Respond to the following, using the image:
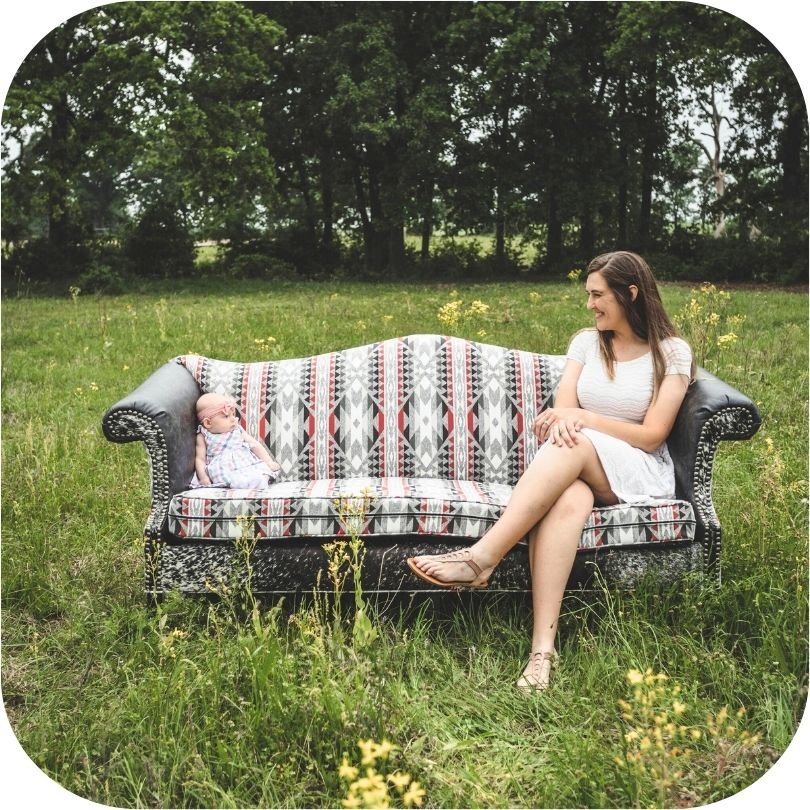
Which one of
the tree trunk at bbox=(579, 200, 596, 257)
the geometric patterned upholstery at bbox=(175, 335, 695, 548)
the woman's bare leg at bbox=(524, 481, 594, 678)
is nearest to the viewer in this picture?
the woman's bare leg at bbox=(524, 481, 594, 678)

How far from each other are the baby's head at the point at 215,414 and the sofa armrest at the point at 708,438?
1952 millimetres

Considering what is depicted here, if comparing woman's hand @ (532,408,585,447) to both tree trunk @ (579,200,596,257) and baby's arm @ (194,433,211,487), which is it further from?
tree trunk @ (579,200,596,257)

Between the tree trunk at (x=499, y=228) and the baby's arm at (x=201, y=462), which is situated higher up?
the tree trunk at (x=499, y=228)

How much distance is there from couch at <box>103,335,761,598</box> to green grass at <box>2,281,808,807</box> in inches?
6.4

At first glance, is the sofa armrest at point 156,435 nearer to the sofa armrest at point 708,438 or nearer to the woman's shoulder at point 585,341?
the woman's shoulder at point 585,341

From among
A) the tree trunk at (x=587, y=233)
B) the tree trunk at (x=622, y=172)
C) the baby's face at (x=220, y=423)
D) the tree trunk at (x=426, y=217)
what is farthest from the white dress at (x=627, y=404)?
the tree trunk at (x=622, y=172)

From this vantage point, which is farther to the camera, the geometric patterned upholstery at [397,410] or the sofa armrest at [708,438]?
the geometric patterned upholstery at [397,410]

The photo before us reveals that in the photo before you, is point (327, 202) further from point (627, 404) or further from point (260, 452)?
point (627, 404)

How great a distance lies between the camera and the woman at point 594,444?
304 cm

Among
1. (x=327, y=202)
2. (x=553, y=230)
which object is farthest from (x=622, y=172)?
(x=327, y=202)

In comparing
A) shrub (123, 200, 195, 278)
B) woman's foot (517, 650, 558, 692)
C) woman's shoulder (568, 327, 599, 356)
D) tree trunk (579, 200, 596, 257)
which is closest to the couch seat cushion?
woman's foot (517, 650, 558, 692)

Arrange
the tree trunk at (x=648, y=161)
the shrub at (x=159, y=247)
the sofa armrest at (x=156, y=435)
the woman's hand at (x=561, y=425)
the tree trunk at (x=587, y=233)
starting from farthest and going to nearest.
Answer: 1. the tree trunk at (x=648, y=161)
2. the tree trunk at (x=587, y=233)
3. the shrub at (x=159, y=247)
4. the sofa armrest at (x=156, y=435)
5. the woman's hand at (x=561, y=425)

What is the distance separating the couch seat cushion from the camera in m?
3.22

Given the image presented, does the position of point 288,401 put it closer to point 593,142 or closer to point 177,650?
point 177,650
